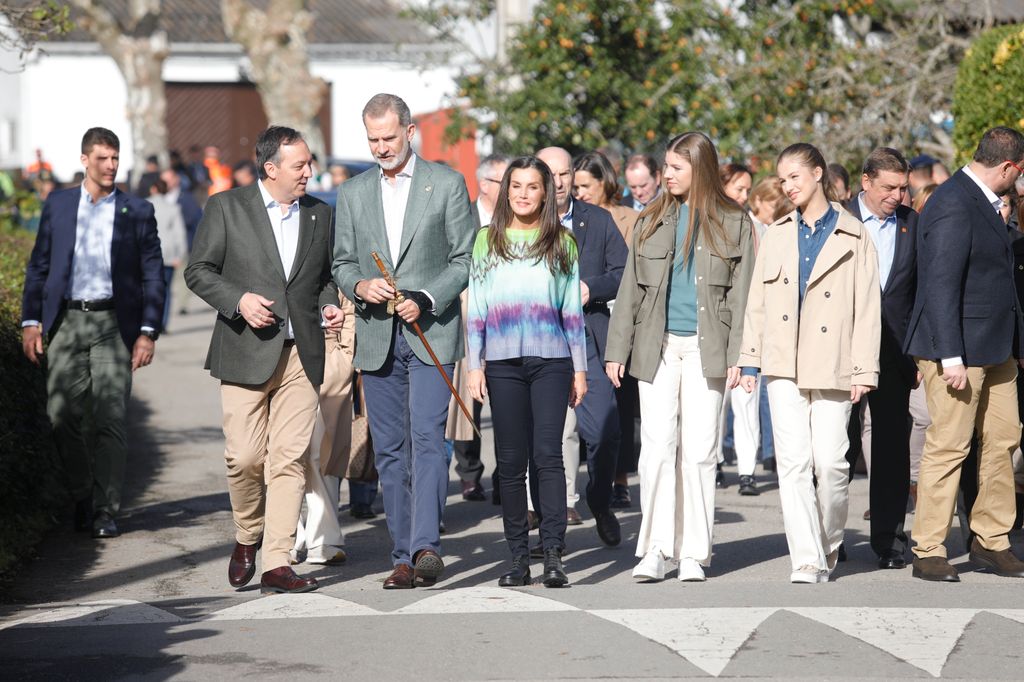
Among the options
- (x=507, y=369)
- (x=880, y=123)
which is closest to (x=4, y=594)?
(x=507, y=369)

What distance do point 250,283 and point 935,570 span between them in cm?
350

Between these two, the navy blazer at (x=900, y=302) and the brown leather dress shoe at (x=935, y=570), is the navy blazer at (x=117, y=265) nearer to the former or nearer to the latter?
the navy blazer at (x=900, y=302)

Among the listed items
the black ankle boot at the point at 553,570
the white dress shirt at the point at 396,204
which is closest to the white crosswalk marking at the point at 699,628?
the black ankle boot at the point at 553,570

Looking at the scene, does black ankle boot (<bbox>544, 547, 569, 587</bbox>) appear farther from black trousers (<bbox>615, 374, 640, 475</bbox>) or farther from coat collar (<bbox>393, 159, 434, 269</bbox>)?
black trousers (<bbox>615, 374, 640, 475</bbox>)

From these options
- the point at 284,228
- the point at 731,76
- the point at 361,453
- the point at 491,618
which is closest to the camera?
the point at 491,618

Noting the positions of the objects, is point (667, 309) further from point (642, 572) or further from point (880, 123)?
point (880, 123)

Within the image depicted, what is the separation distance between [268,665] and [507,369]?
202cm

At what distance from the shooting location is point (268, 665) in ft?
20.4

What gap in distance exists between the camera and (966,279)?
7.75 m

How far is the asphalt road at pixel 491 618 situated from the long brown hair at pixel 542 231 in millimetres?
1531

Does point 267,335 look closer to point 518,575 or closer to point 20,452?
point 518,575

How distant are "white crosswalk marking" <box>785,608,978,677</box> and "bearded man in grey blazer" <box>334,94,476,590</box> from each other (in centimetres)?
181

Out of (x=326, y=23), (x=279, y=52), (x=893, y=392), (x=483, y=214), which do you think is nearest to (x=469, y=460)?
(x=483, y=214)

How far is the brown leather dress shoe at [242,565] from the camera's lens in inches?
304
